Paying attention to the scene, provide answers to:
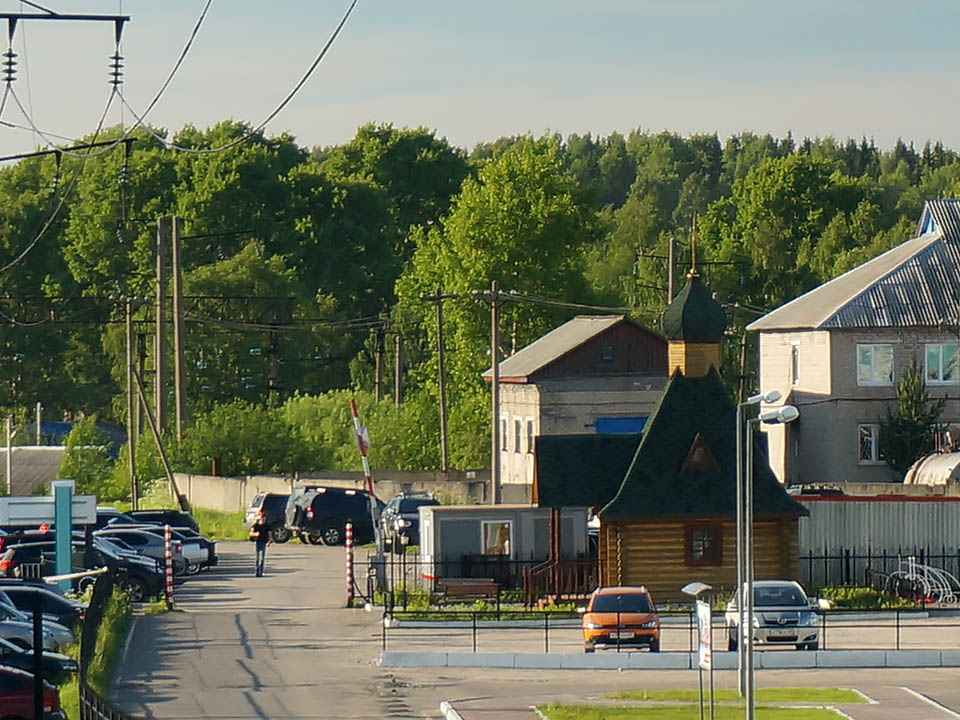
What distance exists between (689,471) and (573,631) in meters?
5.97

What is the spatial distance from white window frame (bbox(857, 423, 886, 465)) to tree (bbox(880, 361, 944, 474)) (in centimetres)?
52

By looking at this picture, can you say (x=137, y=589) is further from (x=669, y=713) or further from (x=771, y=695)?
(x=669, y=713)

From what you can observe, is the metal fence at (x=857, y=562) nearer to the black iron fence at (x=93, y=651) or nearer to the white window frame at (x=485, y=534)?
the white window frame at (x=485, y=534)

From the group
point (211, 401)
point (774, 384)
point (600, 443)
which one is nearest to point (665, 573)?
point (600, 443)

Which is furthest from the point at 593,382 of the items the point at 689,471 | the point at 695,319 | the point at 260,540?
the point at 689,471

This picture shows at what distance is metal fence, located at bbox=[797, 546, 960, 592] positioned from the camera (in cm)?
4934

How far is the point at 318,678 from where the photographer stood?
3728 cm

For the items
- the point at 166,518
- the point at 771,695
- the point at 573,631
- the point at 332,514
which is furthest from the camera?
the point at 332,514

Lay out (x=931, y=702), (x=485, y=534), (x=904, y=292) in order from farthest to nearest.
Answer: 1. (x=904, y=292)
2. (x=485, y=534)
3. (x=931, y=702)

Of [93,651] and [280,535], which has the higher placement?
[280,535]

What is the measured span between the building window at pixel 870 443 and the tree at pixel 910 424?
0.57 metres

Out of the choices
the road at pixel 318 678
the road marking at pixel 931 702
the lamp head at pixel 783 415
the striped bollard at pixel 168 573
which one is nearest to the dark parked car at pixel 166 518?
the striped bollard at pixel 168 573

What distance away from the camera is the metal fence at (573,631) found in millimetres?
40938

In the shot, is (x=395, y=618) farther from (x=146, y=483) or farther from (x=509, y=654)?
(x=146, y=483)
